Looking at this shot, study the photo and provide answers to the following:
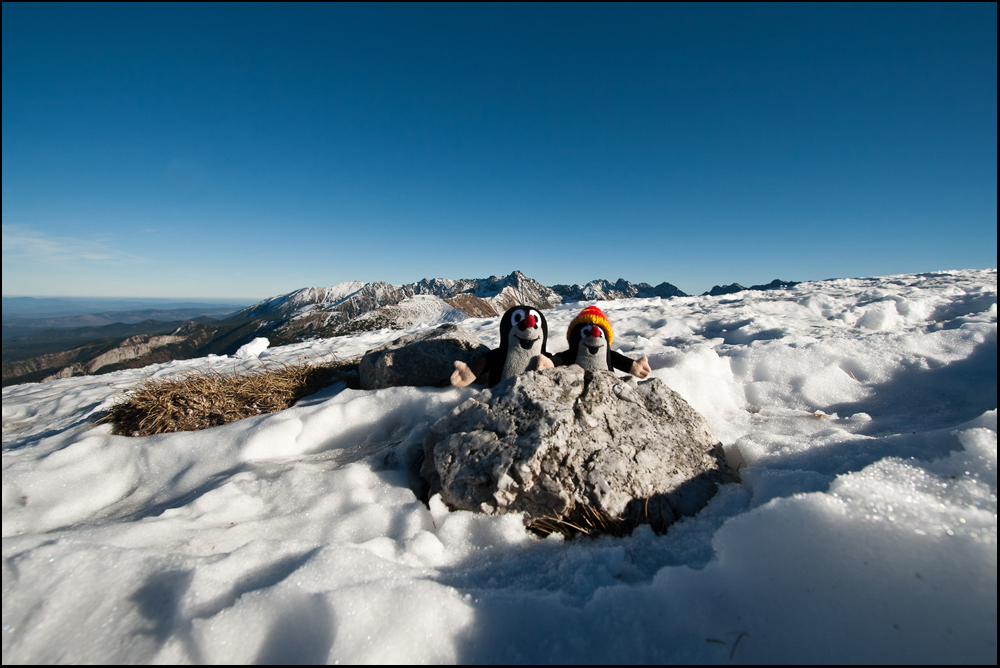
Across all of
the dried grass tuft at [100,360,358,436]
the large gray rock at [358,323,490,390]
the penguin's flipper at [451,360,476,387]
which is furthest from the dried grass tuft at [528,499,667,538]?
the dried grass tuft at [100,360,358,436]

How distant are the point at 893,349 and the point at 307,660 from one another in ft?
20.7

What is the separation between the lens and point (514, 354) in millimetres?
4020

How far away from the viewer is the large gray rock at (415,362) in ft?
14.6

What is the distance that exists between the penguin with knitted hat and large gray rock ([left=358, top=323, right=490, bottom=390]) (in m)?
1.23

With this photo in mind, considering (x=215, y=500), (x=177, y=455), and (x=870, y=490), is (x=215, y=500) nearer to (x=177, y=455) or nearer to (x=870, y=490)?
(x=177, y=455)

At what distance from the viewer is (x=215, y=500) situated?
2.46 meters

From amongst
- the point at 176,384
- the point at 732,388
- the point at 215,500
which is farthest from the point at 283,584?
the point at 732,388

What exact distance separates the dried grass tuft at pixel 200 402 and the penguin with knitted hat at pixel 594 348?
349 centimetres

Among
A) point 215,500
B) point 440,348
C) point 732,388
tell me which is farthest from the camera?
point 440,348

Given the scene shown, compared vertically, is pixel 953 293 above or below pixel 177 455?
above

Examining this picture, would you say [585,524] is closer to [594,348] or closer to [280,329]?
[594,348]

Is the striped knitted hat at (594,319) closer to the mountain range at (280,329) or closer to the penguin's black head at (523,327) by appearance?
the penguin's black head at (523,327)

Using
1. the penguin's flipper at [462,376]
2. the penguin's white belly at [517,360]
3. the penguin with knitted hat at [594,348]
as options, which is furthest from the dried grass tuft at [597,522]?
the penguin's flipper at [462,376]

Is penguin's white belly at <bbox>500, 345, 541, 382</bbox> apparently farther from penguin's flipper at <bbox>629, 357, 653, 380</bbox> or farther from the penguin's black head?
penguin's flipper at <bbox>629, 357, 653, 380</bbox>
